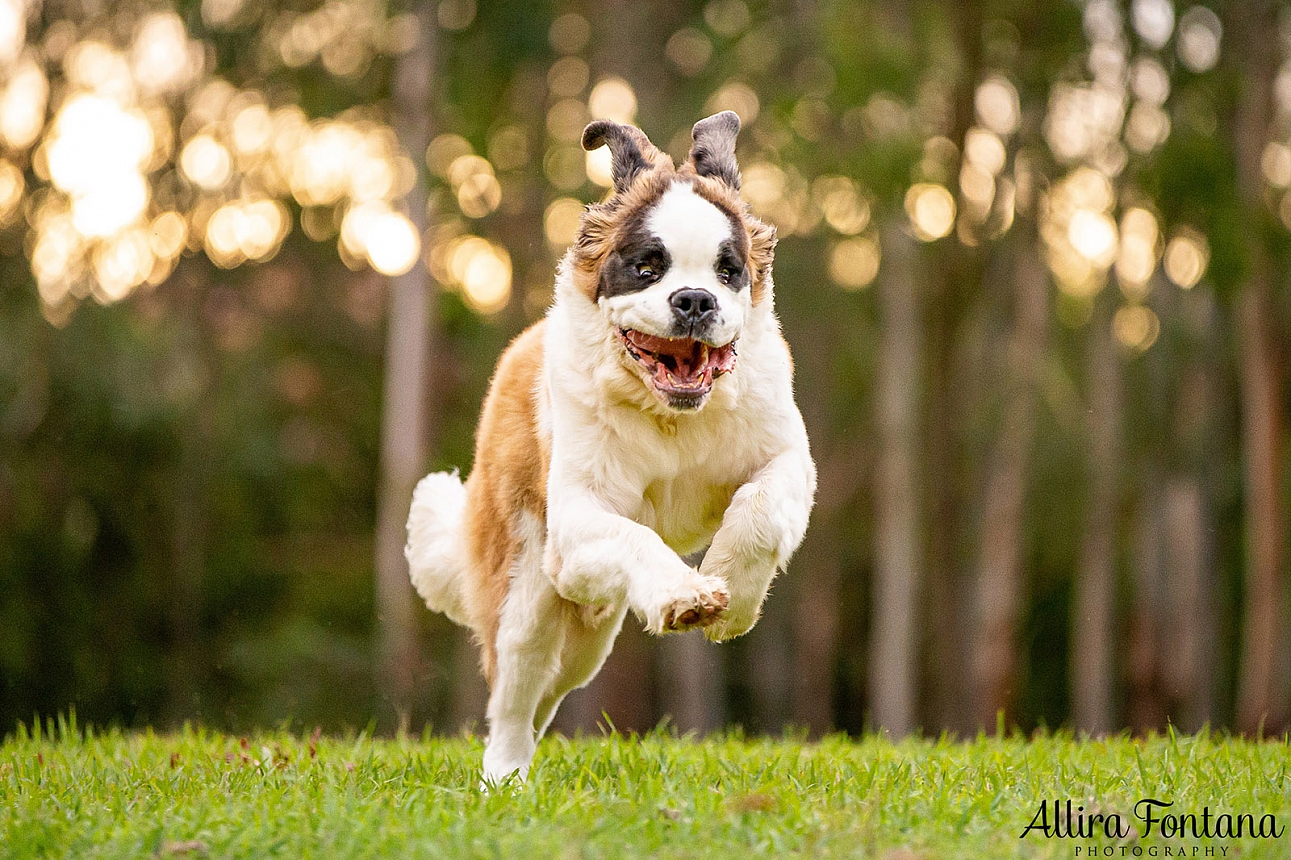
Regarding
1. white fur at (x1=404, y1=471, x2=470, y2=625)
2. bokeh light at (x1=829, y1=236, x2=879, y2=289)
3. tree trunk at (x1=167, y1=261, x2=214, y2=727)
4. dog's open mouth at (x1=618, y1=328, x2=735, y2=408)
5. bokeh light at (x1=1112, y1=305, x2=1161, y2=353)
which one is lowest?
tree trunk at (x1=167, y1=261, x2=214, y2=727)

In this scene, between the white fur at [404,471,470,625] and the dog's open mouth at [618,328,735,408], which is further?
the white fur at [404,471,470,625]

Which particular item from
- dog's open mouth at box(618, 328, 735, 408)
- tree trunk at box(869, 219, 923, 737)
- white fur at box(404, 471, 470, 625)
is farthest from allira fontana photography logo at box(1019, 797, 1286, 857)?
tree trunk at box(869, 219, 923, 737)

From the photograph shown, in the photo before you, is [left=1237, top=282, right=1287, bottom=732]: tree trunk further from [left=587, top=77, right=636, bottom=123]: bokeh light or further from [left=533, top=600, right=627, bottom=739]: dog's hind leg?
[left=533, top=600, right=627, bottom=739]: dog's hind leg

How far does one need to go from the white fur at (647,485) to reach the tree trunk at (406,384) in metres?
12.9

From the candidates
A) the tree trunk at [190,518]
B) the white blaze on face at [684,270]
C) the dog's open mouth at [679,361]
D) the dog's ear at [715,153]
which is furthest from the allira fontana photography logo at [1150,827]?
the tree trunk at [190,518]

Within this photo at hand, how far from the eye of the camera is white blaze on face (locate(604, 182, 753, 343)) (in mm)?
5031

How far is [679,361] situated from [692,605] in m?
1.06

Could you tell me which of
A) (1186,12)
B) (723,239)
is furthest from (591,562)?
(1186,12)

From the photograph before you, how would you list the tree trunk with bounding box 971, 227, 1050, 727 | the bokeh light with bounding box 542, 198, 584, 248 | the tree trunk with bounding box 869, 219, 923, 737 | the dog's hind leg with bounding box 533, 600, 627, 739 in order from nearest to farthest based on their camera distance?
1. the dog's hind leg with bounding box 533, 600, 627, 739
2. the tree trunk with bounding box 971, 227, 1050, 727
3. the tree trunk with bounding box 869, 219, 923, 737
4. the bokeh light with bounding box 542, 198, 584, 248

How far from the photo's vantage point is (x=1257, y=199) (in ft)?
57.2

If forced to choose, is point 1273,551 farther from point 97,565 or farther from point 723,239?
point 97,565

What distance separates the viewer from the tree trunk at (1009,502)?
17.7 meters

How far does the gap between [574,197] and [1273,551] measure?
10.9 metres

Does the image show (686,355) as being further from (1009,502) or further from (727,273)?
(1009,502)
